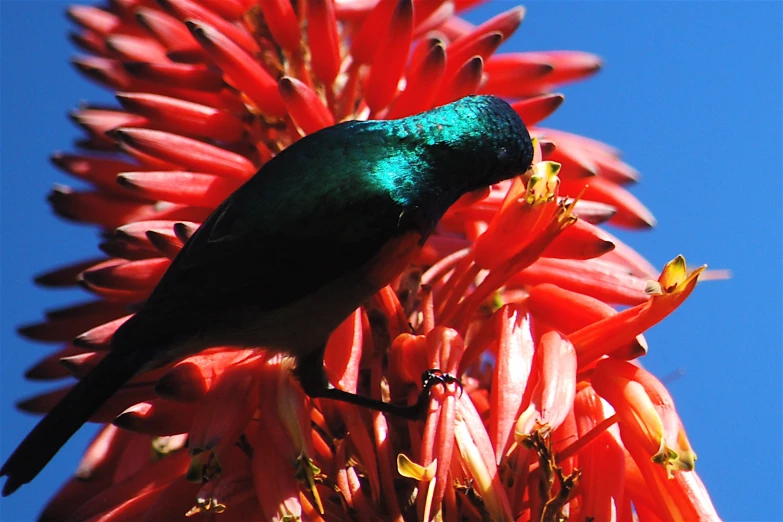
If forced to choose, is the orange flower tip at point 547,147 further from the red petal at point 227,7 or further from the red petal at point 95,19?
the red petal at point 95,19

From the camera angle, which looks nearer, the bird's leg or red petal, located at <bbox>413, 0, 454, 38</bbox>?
the bird's leg

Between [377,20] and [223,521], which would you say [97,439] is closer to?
[223,521]

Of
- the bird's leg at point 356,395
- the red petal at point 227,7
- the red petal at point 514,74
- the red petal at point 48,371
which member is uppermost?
the red petal at point 514,74

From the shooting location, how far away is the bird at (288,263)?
359 cm

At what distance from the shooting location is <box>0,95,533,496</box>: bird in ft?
11.8

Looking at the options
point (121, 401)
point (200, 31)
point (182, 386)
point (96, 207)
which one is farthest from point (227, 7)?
point (182, 386)

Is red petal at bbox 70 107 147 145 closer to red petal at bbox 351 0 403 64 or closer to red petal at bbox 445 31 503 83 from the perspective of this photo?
red petal at bbox 351 0 403 64

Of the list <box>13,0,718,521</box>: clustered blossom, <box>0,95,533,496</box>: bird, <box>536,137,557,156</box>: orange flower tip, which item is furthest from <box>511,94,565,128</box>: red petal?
<box>0,95,533,496</box>: bird

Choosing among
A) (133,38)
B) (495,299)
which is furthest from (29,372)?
(495,299)

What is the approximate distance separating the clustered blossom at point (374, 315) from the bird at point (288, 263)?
0.34 feet

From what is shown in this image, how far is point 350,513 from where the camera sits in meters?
3.08

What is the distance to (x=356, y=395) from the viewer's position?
3350mm

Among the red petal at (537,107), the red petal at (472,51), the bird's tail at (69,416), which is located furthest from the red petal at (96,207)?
the red petal at (537,107)

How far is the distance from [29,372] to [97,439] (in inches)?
18.5
